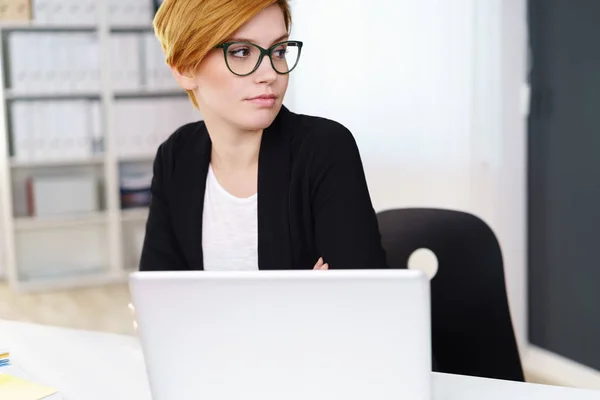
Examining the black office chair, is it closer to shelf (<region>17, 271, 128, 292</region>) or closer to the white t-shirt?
the white t-shirt

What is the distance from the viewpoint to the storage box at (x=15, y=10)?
4.04m

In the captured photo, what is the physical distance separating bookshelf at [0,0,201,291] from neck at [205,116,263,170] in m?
3.13

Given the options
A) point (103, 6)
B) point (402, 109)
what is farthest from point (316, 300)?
point (103, 6)

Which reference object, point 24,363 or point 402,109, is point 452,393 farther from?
point 402,109

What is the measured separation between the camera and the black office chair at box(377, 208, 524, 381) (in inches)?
53.4

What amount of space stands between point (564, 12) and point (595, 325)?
3.24 ft

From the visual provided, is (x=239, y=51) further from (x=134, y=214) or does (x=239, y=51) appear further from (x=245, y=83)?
(x=134, y=214)

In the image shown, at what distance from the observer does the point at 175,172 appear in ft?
4.09

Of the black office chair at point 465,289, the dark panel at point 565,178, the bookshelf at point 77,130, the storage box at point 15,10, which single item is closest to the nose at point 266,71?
the black office chair at point 465,289

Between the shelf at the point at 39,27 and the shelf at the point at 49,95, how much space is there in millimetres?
310

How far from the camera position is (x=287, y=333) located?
75cm

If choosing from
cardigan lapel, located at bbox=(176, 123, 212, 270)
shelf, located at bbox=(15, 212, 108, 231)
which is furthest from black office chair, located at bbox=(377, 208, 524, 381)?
shelf, located at bbox=(15, 212, 108, 231)

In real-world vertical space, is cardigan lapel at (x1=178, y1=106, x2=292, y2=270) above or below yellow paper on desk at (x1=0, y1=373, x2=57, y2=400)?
above

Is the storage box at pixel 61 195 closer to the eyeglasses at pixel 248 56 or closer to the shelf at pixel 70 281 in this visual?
the shelf at pixel 70 281
